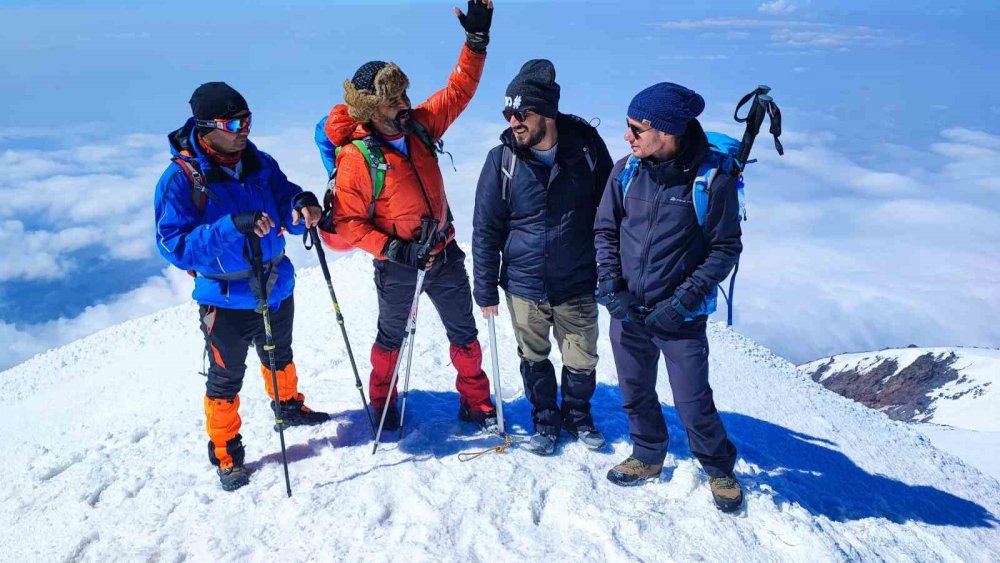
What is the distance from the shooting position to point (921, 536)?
16.6 feet

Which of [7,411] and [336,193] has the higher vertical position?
[336,193]

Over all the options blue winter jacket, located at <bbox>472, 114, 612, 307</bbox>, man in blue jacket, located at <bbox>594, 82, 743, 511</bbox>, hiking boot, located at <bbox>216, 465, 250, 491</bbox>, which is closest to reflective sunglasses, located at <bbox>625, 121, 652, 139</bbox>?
man in blue jacket, located at <bbox>594, 82, 743, 511</bbox>

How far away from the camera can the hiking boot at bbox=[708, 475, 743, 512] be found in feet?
15.6

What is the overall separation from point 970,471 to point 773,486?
139 inches

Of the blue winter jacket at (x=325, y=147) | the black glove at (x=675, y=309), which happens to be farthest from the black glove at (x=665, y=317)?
the blue winter jacket at (x=325, y=147)

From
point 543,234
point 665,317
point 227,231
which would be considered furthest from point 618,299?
point 227,231

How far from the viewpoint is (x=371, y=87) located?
478 cm

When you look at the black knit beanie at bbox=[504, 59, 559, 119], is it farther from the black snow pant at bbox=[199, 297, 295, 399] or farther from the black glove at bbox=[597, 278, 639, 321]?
the black snow pant at bbox=[199, 297, 295, 399]

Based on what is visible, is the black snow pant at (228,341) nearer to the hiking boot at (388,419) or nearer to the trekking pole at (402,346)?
the trekking pole at (402,346)

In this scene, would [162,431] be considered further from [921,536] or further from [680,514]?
[921,536]

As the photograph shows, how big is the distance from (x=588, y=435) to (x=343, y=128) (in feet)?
11.2

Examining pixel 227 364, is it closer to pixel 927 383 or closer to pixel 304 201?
pixel 304 201

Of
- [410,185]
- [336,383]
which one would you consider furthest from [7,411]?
[410,185]

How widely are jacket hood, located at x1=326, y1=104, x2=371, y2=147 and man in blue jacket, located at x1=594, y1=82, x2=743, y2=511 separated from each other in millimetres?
2022
